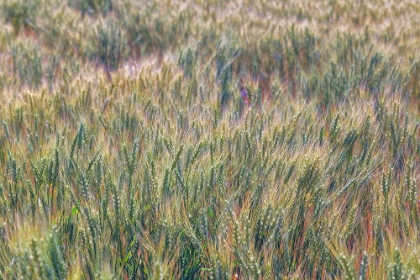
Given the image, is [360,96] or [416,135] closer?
[416,135]

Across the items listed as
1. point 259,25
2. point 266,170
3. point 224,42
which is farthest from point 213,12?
point 266,170

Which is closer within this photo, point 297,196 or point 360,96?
point 297,196

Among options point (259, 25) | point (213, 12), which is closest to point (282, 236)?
point (259, 25)

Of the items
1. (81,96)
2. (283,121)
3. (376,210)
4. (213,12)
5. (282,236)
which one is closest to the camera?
(282,236)

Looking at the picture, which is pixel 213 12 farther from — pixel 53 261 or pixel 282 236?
pixel 53 261

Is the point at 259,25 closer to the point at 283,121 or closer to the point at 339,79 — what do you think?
the point at 339,79

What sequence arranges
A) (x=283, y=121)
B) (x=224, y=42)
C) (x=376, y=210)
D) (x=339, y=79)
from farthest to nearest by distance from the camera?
(x=224, y=42) < (x=339, y=79) < (x=283, y=121) < (x=376, y=210)
